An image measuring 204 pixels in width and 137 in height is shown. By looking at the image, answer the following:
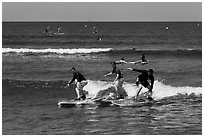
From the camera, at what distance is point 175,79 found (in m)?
21.5

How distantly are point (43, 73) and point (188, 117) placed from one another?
512 inches

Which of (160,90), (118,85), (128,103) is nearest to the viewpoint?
(128,103)

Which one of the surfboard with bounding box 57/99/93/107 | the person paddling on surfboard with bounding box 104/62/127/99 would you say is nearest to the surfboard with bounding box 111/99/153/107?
the person paddling on surfboard with bounding box 104/62/127/99

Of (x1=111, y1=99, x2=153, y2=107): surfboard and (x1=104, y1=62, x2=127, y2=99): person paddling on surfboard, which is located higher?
(x1=104, y1=62, x2=127, y2=99): person paddling on surfboard

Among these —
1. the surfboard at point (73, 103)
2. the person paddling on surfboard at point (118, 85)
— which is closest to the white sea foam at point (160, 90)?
the person paddling on surfboard at point (118, 85)

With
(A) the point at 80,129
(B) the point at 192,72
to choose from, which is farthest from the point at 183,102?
(B) the point at 192,72

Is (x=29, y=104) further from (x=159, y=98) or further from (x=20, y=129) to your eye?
(x=159, y=98)

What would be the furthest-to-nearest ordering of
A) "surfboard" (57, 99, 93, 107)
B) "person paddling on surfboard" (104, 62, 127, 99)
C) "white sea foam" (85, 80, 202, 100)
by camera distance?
"white sea foam" (85, 80, 202, 100), "person paddling on surfboard" (104, 62, 127, 99), "surfboard" (57, 99, 93, 107)

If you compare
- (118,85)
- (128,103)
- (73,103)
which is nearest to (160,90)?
(118,85)

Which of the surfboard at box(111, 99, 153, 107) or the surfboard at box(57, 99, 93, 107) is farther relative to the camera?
the surfboard at box(57, 99, 93, 107)

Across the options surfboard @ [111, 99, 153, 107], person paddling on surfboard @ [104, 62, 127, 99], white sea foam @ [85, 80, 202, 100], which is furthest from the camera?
white sea foam @ [85, 80, 202, 100]

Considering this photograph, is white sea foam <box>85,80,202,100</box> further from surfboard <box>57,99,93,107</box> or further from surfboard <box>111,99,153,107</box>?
surfboard <box>57,99,93,107</box>

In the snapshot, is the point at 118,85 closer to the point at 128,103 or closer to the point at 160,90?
the point at 128,103

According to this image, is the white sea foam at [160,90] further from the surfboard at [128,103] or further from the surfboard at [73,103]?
the surfboard at [73,103]
